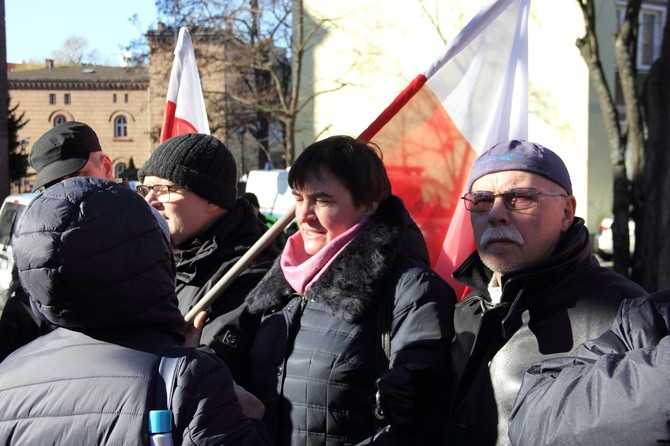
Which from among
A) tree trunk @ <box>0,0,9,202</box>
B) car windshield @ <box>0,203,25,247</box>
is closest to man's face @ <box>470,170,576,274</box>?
car windshield @ <box>0,203,25,247</box>

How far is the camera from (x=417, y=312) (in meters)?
2.47

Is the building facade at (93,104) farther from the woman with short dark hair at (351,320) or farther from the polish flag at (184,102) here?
the woman with short dark hair at (351,320)

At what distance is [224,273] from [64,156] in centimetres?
116

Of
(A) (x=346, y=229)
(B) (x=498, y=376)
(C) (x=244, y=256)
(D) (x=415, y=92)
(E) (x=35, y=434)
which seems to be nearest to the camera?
(E) (x=35, y=434)

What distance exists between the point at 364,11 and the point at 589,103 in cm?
718

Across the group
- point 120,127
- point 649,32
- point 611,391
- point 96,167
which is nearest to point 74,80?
point 120,127

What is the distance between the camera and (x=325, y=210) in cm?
280

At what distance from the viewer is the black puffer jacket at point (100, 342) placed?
1.71 metres

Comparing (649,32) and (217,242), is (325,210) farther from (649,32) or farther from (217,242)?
(649,32)

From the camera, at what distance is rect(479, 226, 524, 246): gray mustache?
95.8 inches

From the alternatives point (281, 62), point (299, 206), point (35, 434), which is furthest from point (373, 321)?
point (281, 62)

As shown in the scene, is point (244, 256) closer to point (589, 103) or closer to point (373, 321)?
point (373, 321)

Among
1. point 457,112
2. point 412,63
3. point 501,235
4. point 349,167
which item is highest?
point 412,63

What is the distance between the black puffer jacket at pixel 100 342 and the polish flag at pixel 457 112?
6.15 feet
